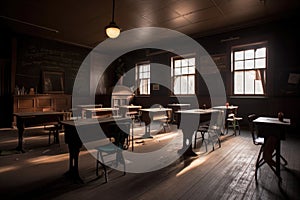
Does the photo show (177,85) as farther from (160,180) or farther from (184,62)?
(160,180)

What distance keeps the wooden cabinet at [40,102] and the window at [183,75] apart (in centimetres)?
468

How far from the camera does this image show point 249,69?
6.41m

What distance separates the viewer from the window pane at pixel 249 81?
251 inches

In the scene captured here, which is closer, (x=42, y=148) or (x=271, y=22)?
(x=42, y=148)

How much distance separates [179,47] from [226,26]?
6.97ft

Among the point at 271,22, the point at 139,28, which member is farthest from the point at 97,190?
the point at 271,22

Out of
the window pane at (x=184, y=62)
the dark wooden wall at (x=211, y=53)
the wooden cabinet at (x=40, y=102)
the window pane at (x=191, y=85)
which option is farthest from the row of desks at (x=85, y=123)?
the window pane at (x=184, y=62)

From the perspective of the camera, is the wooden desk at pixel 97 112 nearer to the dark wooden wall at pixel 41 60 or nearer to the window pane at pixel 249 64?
the dark wooden wall at pixel 41 60

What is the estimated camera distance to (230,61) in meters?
6.68

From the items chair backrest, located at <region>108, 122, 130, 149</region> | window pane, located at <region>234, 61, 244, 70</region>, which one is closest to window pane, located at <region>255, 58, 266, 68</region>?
window pane, located at <region>234, 61, 244, 70</region>

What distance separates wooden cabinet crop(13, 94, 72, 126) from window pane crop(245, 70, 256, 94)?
6.89m

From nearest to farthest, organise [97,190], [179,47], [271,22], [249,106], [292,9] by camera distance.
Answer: [97,190] < [292,9] < [271,22] < [249,106] < [179,47]

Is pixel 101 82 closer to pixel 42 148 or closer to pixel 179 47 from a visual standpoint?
pixel 179 47

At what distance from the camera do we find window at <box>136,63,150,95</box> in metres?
9.48
